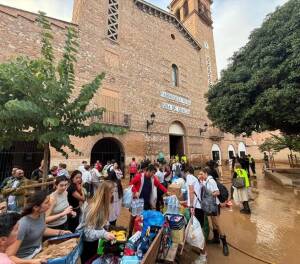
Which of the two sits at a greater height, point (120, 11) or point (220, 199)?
point (120, 11)

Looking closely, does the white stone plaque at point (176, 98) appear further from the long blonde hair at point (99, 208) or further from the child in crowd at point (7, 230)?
the child in crowd at point (7, 230)

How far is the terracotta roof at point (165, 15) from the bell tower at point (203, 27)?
113 centimetres

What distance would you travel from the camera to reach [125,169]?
12781 millimetres

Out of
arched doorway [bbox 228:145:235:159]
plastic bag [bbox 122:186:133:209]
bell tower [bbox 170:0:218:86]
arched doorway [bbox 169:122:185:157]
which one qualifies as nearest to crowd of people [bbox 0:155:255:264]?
plastic bag [bbox 122:186:133:209]

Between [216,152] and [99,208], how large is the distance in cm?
1935

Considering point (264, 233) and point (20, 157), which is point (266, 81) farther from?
point (20, 157)

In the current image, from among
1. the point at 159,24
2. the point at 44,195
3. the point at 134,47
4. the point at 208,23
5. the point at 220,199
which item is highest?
the point at 208,23

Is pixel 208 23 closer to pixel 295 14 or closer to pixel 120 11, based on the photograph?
pixel 120 11

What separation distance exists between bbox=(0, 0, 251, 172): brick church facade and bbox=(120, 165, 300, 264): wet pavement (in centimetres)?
818

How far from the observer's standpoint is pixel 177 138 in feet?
58.2

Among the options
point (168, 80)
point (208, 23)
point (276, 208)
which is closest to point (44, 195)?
point (276, 208)

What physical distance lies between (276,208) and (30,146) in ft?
41.8

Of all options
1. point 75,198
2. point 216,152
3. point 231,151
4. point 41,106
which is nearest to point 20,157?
point 41,106

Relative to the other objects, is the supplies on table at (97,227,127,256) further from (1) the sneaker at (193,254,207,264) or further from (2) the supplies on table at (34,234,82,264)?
(1) the sneaker at (193,254,207,264)
